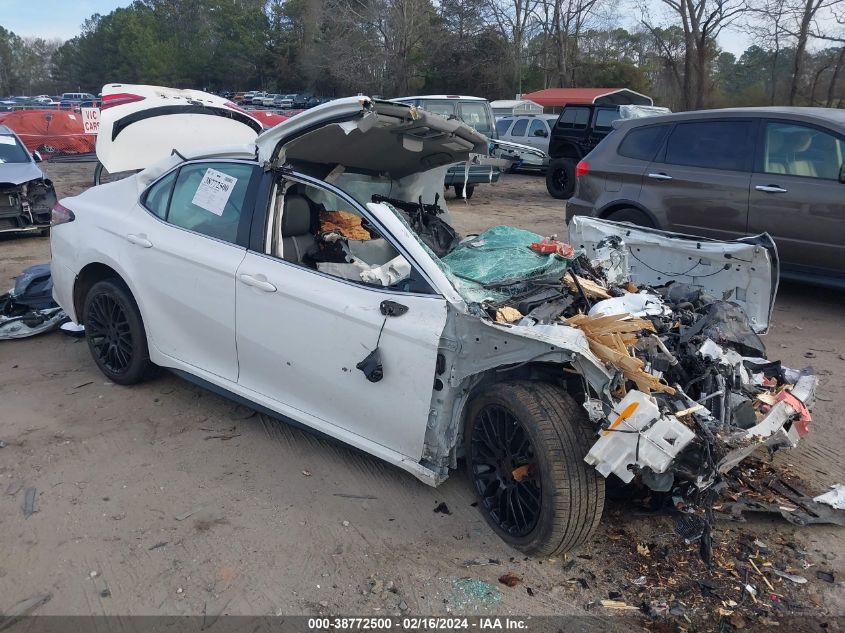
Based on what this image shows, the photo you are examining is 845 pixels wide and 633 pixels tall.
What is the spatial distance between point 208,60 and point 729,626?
77432mm

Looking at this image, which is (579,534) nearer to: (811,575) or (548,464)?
(548,464)

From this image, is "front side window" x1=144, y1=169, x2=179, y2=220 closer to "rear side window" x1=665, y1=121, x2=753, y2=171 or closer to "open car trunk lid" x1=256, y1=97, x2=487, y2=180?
"open car trunk lid" x1=256, y1=97, x2=487, y2=180

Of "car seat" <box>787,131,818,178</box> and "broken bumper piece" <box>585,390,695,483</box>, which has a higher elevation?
"car seat" <box>787,131,818,178</box>

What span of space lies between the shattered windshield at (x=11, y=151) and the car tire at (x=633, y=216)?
8.75m

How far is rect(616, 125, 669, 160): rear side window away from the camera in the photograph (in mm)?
7262

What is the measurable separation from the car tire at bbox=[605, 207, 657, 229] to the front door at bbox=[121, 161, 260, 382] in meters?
4.55

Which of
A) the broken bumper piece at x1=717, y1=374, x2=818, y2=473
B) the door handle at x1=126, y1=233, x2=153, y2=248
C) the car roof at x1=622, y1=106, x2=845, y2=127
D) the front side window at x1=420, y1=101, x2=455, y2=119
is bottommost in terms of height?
the broken bumper piece at x1=717, y1=374, x2=818, y2=473

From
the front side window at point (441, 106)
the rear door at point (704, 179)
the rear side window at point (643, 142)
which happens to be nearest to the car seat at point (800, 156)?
the rear door at point (704, 179)

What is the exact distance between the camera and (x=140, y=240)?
4402mm

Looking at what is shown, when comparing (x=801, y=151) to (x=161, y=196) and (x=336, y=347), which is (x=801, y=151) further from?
(x=161, y=196)

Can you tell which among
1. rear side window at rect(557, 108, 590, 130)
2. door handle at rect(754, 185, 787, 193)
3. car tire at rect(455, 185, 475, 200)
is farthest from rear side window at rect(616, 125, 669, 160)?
rear side window at rect(557, 108, 590, 130)

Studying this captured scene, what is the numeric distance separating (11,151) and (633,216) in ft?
30.3

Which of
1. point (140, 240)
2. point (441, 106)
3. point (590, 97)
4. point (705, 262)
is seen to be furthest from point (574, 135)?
point (590, 97)

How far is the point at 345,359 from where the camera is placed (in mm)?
3461
